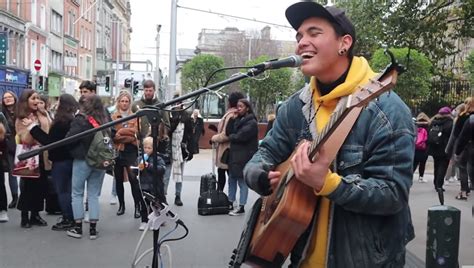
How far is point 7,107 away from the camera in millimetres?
8953

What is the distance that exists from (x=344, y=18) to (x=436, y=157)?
9.86 m

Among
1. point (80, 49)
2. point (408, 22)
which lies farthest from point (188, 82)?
point (408, 22)

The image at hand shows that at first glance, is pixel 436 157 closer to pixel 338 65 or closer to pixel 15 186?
pixel 15 186

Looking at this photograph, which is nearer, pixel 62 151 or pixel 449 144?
pixel 62 151

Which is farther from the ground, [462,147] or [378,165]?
[378,165]

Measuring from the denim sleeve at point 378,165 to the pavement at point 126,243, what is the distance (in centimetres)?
332

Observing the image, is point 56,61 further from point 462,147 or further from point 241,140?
point 462,147

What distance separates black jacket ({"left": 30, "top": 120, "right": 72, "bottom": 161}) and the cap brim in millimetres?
5235

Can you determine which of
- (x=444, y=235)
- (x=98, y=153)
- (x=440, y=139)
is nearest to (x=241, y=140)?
(x=98, y=153)

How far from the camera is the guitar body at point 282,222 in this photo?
85.4 inches

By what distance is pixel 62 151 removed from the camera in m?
7.38

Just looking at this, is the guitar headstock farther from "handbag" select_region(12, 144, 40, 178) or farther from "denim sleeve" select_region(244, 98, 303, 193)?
"handbag" select_region(12, 144, 40, 178)

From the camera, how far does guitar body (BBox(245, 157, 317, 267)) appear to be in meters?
2.17

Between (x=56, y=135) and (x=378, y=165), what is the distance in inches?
225
